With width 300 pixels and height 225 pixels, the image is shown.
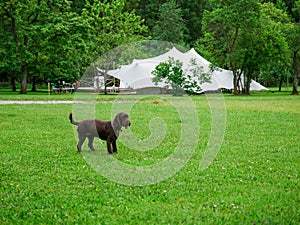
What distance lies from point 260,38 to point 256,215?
34521mm

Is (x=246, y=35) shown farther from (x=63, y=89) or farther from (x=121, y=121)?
(x=121, y=121)

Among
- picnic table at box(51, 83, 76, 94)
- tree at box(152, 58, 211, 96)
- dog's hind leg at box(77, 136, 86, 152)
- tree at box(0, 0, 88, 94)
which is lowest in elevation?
dog's hind leg at box(77, 136, 86, 152)

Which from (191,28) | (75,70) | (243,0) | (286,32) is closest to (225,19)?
(243,0)

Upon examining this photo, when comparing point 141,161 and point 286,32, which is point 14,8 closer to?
point 286,32

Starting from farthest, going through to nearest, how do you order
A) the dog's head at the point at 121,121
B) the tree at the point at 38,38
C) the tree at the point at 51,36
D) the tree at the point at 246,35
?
1. the tree at the point at 246,35
2. the tree at the point at 51,36
3. the tree at the point at 38,38
4. the dog's head at the point at 121,121

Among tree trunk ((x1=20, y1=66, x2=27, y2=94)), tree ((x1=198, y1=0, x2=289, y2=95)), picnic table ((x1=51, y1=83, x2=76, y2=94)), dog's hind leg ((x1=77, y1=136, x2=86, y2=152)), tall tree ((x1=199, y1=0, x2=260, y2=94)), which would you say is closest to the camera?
dog's hind leg ((x1=77, y1=136, x2=86, y2=152))

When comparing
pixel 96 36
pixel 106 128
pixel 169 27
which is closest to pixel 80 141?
pixel 106 128

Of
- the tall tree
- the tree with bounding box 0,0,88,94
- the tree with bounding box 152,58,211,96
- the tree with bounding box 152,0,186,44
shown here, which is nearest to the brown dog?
the tree with bounding box 152,58,211,96

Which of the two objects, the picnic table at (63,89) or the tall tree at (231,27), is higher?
the tall tree at (231,27)

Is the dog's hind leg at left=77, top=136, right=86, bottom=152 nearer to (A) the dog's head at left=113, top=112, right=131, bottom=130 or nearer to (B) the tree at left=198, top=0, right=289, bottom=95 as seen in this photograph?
(A) the dog's head at left=113, top=112, right=131, bottom=130

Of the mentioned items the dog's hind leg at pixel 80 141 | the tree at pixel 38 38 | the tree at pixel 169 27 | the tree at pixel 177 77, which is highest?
the tree at pixel 169 27

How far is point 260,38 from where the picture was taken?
123ft

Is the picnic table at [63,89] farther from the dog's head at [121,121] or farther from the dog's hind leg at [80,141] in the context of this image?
the dog's head at [121,121]

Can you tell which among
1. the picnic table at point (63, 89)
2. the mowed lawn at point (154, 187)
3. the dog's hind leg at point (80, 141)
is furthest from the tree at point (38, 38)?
the dog's hind leg at point (80, 141)
